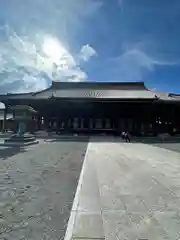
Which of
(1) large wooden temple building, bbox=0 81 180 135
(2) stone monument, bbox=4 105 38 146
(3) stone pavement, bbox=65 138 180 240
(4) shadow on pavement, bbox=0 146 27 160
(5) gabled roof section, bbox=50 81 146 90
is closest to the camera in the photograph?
(3) stone pavement, bbox=65 138 180 240

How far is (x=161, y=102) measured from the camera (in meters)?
27.1

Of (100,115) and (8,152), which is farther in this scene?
(100,115)

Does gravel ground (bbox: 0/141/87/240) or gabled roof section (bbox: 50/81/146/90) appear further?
gabled roof section (bbox: 50/81/146/90)

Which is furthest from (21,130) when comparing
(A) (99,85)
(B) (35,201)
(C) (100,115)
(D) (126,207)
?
(A) (99,85)

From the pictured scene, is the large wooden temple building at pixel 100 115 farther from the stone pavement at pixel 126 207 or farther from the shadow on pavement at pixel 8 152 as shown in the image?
the stone pavement at pixel 126 207

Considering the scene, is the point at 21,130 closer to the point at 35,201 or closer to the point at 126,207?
the point at 35,201

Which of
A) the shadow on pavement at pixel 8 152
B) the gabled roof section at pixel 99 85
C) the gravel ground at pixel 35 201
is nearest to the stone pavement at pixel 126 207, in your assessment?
the gravel ground at pixel 35 201

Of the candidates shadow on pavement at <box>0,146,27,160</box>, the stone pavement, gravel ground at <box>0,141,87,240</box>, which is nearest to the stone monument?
shadow on pavement at <box>0,146,27,160</box>

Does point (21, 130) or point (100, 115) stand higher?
point (100, 115)

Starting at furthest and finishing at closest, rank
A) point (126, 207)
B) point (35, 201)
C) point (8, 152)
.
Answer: point (8, 152), point (35, 201), point (126, 207)

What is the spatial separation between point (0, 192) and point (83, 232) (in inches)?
102

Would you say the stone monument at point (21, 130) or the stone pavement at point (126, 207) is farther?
the stone monument at point (21, 130)

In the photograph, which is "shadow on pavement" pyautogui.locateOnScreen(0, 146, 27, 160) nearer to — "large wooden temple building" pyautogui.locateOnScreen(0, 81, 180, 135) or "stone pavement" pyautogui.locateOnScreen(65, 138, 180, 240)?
"stone pavement" pyautogui.locateOnScreen(65, 138, 180, 240)

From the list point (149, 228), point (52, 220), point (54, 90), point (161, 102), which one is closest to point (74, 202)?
point (52, 220)
